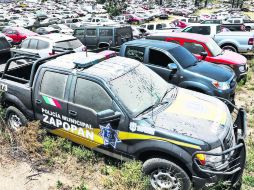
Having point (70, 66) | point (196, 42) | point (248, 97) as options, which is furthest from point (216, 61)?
point (70, 66)

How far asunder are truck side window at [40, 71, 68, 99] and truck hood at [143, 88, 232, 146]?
1.80 metres

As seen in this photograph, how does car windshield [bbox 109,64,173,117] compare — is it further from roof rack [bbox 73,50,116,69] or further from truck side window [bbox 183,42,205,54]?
truck side window [bbox 183,42,205,54]

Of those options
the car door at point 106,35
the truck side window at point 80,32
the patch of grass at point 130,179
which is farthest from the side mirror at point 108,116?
the truck side window at point 80,32

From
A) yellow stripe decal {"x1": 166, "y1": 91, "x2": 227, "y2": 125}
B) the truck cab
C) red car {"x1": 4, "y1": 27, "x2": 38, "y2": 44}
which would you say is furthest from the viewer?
red car {"x1": 4, "y1": 27, "x2": 38, "y2": 44}

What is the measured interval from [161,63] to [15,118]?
4.07m

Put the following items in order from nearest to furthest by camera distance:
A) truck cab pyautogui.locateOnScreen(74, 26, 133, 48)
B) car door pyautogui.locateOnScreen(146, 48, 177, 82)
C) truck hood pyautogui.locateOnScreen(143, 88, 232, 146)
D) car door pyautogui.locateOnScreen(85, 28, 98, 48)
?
1. truck hood pyautogui.locateOnScreen(143, 88, 232, 146)
2. car door pyautogui.locateOnScreen(146, 48, 177, 82)
3. truck cab pyautogui.locateOnScreen(74, 26, 133, 48)
4. car door pyautogui.locateOnScreen(85, 28, 98, 48)

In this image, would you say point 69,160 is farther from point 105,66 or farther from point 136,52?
point 136,52

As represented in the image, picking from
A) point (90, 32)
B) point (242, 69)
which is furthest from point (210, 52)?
point (90, 32)

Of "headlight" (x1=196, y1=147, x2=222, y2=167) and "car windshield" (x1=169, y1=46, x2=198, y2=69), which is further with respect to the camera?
"car windshield" (x1=169, y1=46, x2=198, y2=69)

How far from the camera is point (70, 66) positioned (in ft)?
18.4

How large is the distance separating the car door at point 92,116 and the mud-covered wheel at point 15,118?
149cm

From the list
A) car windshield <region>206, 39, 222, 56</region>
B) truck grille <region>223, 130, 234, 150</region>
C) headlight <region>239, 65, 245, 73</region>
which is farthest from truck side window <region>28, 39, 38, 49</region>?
truck grille <region>223, 130, 234, 150</region>

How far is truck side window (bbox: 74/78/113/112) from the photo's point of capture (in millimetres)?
4980

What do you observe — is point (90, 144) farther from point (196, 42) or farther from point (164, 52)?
point (196, 42)
